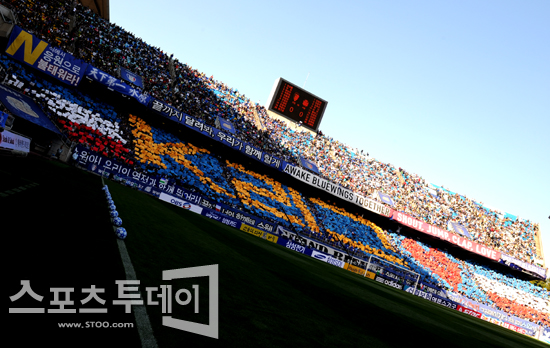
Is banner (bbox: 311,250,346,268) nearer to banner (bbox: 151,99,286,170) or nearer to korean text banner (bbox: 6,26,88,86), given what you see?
banner (bbox: 151,99,286,170)

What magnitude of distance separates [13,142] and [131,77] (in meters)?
17.6

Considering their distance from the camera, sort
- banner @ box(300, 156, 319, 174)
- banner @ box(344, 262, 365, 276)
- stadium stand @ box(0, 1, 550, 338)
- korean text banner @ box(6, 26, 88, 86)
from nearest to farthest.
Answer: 1. korean text banner @ box(6, 26, 88, 86)
2. stadium stand @ box(0, 1, 550, 338)
3. banner @ box(344, 262, 365, 276)
4. banner @ box(300, 156, 319, 174)

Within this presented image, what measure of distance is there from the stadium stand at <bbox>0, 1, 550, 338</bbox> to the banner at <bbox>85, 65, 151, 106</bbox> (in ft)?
4.47

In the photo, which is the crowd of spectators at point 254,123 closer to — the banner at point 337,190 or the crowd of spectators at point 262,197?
the banner at point 337,190

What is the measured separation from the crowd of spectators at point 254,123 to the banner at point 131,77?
2.35ft

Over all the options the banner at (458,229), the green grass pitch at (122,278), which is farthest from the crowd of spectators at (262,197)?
the green grass pitch at (122,278)

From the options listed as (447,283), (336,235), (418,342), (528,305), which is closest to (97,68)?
(336,235)

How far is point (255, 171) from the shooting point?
124ft

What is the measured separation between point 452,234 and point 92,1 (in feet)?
171

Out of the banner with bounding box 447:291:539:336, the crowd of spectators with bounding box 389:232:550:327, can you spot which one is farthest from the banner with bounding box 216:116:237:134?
the banner with bounding box 447:291:539:336

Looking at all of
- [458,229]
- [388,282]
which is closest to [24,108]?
[388,282]

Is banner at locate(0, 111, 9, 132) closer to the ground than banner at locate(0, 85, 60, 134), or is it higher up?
closer to the ground

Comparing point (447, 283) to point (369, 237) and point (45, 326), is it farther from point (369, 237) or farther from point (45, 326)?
point (45, 326)

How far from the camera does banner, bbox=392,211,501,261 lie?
4075 centimetres
